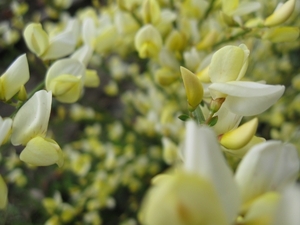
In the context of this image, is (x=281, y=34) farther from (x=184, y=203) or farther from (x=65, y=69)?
(x=184, y=203)

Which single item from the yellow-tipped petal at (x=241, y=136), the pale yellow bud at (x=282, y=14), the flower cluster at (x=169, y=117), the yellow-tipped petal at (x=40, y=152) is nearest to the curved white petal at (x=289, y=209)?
the flower cluster at (x=169, y=117)

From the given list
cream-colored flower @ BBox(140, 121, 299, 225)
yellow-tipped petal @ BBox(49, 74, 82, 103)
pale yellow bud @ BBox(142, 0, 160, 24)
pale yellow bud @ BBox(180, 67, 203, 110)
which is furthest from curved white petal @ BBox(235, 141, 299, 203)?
pale yellow bud @ BBox(142, 0, 160, 24)

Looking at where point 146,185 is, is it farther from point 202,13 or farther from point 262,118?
point 202,13

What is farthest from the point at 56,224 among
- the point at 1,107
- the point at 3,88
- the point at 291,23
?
the point at 1,107

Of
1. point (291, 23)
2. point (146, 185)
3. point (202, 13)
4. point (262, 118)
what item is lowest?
point (146, 185)

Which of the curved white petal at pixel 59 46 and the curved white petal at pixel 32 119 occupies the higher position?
the curved white petal at pixel 32 119

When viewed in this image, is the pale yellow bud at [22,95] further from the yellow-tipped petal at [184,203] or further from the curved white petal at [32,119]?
the yellow-tipped petal at [184,203]
